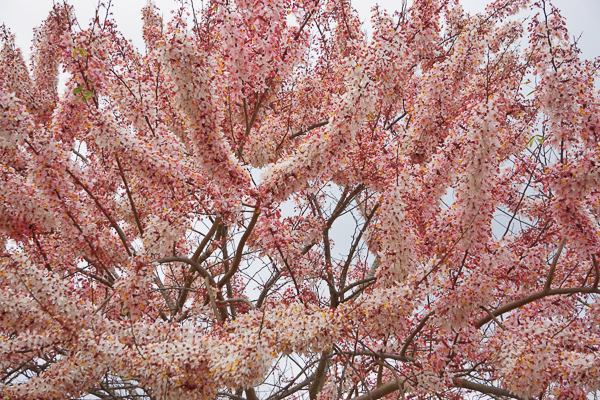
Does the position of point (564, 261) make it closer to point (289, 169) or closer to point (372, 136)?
point (372, 136)

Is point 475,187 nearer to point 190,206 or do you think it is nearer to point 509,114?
point 190,206

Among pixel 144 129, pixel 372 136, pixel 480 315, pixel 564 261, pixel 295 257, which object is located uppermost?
pixel 372 136

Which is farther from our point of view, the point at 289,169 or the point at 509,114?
the point at 509,114

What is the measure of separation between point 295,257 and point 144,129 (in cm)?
214

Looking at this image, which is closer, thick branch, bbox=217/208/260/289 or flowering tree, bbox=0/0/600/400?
flowering tree, bbox=0/0/600/400

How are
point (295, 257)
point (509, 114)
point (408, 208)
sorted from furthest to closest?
point (509, 114) < point (295, 257) < point (408, 208)

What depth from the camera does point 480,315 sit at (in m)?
4.58

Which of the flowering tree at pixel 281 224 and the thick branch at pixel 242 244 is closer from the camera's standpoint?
the flowering tree at pixel 281 224

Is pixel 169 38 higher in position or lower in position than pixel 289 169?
higher

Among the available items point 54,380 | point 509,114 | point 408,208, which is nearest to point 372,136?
point 408,208

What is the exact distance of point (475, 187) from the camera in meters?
3.56

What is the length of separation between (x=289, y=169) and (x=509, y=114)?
11.7ft

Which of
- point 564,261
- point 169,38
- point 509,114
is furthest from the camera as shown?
point 509,114

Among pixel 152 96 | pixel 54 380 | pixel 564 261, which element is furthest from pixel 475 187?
pixel 54 380
